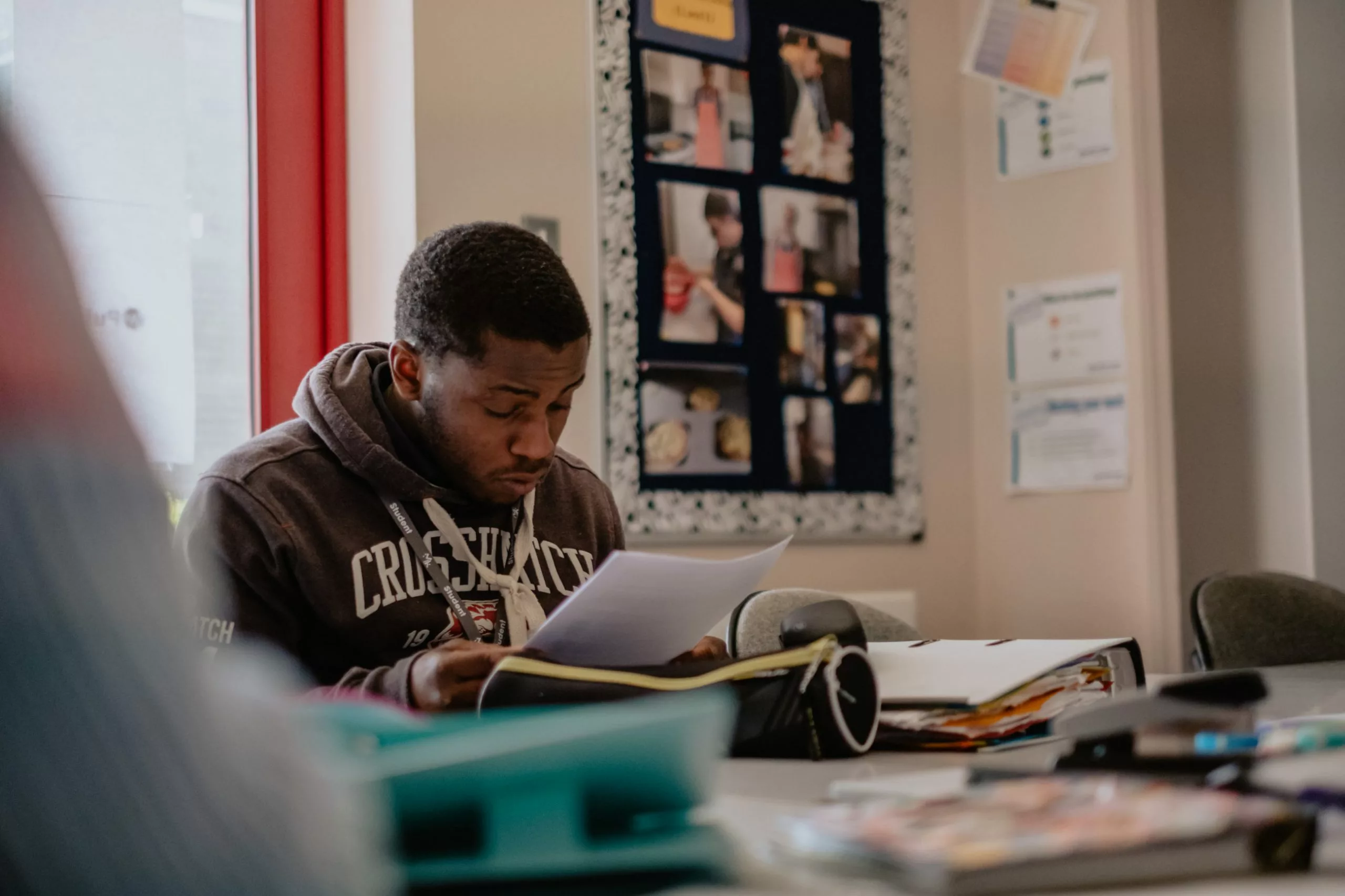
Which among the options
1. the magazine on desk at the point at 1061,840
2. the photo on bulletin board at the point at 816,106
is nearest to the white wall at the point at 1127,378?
the photo on bulletin board at the point at 816,106

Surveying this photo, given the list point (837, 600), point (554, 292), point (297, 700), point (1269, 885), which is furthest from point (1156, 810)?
point (554, 292)

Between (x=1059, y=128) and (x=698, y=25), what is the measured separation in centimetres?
94

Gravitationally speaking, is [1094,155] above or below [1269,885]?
above

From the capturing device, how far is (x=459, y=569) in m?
1.47

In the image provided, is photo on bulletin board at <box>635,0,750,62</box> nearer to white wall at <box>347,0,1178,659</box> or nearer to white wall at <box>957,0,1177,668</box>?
white wall at <box>347,0,1178,659</box>

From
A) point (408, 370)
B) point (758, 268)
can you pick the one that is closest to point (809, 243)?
point (758, 268)

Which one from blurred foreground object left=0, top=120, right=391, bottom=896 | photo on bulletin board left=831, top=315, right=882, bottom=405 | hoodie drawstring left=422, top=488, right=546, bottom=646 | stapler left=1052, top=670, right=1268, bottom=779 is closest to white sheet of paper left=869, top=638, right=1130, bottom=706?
stapler left=1052, top=670, right=1268, bottom=779

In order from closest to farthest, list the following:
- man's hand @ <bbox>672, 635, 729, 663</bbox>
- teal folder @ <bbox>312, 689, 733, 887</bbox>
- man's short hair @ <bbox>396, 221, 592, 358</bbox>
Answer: teal folder @ <bbox>312, 689, 733, 887</bbox> → man's hand @ <bbox>672, 635, 729, 663</bbox> → man's short hair @ <bbox>396, 221, 592, 358</bbox>

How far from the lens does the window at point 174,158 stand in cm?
212

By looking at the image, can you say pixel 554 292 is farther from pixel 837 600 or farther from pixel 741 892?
pixel 741 892

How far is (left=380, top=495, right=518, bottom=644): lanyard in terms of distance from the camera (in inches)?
54.7

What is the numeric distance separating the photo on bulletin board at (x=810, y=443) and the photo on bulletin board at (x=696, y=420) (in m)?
0.12

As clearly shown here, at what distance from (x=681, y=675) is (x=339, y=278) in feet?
5.38

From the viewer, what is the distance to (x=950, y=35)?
3.27m
